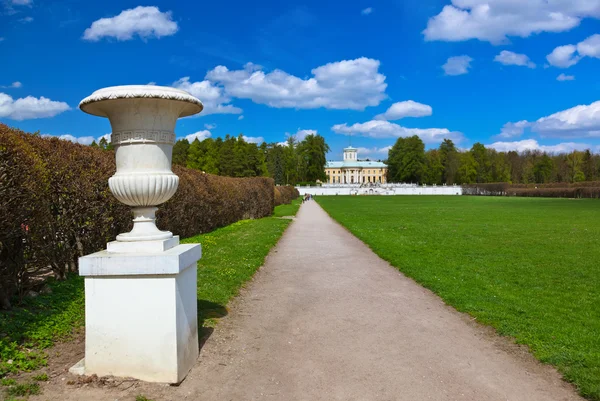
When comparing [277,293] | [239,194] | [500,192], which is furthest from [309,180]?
[277,293]

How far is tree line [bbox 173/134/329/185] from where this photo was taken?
90.4 metres

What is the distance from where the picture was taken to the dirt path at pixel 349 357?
369 cm

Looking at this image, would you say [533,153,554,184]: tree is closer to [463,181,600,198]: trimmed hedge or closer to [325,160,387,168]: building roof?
[463,181,600,198]: trimmed hedge

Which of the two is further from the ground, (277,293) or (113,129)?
(113,129)

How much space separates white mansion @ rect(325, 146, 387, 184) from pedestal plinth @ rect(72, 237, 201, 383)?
14340cm

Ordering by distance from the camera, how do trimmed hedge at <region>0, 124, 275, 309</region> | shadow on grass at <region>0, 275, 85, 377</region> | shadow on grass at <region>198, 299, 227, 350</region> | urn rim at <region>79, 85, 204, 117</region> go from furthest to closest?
shadow on grass at <region>198, 299, 227, 350</region>, trimmed hedge at <region>0, 124, 275, 309</region>, shadow on grass at <region>0, 275, 85, 377</region>, urn rim at <region>79, 85, 204, 117</region>

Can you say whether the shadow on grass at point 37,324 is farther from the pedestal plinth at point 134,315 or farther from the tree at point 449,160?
the tree at point 449,160

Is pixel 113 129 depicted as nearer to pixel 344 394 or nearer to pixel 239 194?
pixel 344 394

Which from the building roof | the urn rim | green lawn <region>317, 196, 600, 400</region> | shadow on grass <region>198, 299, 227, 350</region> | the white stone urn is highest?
the building roof

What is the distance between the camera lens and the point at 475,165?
114312mm

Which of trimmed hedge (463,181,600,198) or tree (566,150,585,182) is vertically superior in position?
tree (566,150,585,182)

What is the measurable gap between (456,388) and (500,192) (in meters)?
104

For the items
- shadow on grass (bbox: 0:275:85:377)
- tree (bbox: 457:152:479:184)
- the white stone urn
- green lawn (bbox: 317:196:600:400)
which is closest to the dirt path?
green lawn (bbox: 317:196:600:400)

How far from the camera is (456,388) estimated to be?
3805 mm
